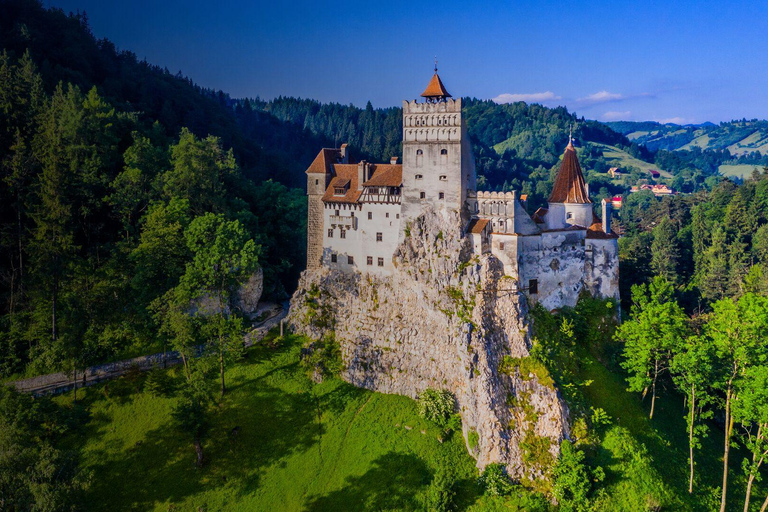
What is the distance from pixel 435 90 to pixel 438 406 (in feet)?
92.6

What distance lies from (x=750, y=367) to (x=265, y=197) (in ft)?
177

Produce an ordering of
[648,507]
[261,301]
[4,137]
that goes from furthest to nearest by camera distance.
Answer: [261,301]
[4,137]
[648,507]

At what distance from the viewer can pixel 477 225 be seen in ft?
162

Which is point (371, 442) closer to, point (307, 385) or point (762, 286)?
point (307, 385)

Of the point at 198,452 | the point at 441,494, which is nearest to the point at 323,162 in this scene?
the point at 198,452

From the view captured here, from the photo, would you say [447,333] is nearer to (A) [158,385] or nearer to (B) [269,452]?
(B) [269,452]

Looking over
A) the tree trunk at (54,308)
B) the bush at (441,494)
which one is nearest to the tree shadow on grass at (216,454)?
the bush at (441,494)

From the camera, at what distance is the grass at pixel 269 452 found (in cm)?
4184

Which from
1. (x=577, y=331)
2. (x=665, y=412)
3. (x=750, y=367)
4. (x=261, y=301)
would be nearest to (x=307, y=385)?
(x=261, y=301)

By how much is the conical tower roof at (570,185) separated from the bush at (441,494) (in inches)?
1074

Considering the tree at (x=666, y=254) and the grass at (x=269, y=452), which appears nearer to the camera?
the grass at (x=269, y=452)

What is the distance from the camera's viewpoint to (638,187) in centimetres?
19850

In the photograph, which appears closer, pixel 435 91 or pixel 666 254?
pixel 435 91

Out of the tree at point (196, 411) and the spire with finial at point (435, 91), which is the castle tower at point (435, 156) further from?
the tree at point (196, 411)
